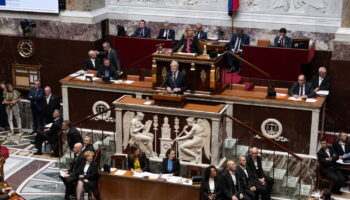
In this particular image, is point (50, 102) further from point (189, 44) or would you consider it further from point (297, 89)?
point (297, 89)

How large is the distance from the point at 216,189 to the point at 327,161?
2.67 m

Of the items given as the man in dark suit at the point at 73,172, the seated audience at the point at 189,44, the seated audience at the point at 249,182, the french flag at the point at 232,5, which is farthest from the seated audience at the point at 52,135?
the french flag at the point at 232,5

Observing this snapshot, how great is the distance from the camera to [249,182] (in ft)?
44.0

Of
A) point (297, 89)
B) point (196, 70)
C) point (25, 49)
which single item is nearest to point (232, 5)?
point (196, 70)

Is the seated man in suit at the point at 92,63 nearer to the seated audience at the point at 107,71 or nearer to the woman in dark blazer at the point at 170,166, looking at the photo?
the seated audience at the point at 107,71

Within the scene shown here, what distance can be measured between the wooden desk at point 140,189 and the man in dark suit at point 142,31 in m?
5.68

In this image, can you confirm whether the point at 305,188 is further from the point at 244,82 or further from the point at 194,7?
the point at 194,7

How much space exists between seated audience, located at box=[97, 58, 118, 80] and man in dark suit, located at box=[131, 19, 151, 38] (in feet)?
7.18

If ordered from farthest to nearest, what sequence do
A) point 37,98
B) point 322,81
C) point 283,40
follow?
point 37,98
point 283,40
point 322,81

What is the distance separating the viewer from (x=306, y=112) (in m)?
14.4

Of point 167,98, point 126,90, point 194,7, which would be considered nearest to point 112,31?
point 194,7

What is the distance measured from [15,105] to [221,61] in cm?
592

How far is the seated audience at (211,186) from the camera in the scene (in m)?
13.0

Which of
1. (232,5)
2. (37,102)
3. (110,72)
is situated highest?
(232,5)
